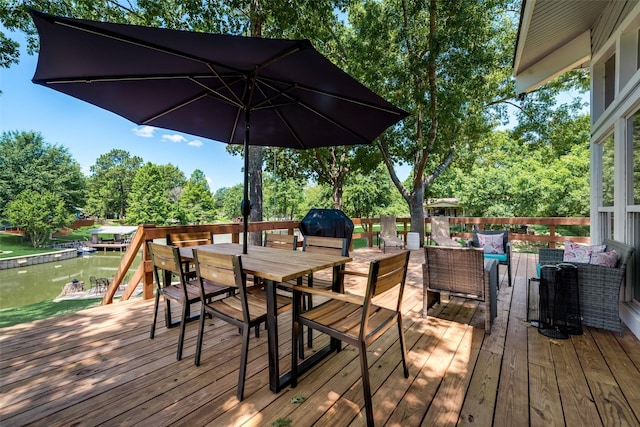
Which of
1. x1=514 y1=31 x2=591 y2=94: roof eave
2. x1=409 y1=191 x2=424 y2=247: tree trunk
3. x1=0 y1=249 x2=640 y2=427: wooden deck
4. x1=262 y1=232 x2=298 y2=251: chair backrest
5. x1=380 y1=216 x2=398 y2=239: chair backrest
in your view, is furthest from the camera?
x1=409 y1=191 x2=424 y2=247: tree trunk

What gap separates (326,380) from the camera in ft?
5.71

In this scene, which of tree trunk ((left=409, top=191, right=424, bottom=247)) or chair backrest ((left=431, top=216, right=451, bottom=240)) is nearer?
chair backrest ((left=431, top=216, right=451, bottom=240))

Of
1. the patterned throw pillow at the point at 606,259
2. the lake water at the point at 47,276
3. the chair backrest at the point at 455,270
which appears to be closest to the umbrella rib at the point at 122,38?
the chair backrest at the point at 455,270

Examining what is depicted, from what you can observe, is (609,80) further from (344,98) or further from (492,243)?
(344,98)

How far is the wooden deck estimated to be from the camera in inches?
56.4

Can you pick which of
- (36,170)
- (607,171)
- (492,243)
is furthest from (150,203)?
(607,171)

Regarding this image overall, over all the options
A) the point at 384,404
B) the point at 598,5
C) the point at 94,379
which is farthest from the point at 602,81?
the point at 94,379

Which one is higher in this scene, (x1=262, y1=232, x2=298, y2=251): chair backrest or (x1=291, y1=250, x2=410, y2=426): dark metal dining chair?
(x1=262, y1=232, x2=298, y2=251): chair backrest

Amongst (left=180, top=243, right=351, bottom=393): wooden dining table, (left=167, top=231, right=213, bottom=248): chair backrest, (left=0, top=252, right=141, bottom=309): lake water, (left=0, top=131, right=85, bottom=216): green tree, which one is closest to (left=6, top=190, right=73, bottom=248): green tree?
(left=0, top=131, right=85, bottom=216): green tree

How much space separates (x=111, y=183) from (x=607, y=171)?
45909mm

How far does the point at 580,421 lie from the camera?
4.57ft

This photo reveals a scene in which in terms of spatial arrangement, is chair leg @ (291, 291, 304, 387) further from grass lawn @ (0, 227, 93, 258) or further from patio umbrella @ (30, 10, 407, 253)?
grass lawn @ (0, 227, 93, 258)

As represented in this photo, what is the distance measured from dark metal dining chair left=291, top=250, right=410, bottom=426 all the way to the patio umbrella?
940 millimetres

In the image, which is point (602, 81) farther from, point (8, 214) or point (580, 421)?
point (8, 214)
